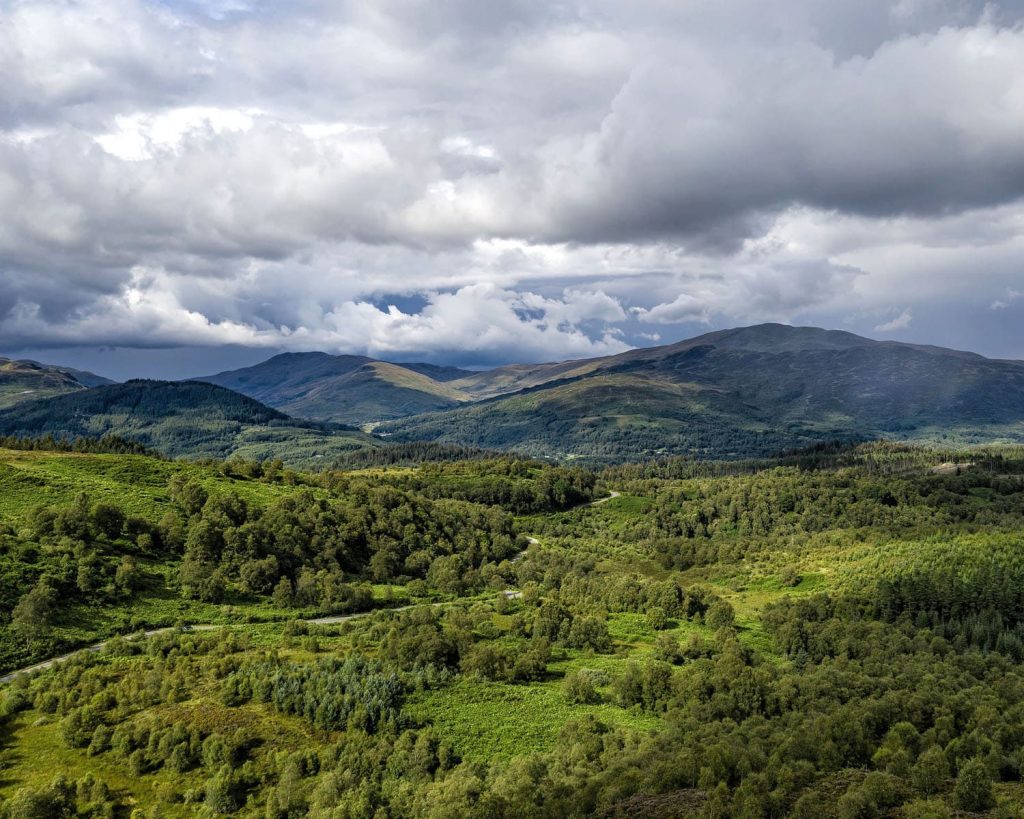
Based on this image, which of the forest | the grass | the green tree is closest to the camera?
the green tree

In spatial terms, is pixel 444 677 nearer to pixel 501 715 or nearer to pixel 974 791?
pixel 501 715

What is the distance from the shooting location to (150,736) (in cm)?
6444

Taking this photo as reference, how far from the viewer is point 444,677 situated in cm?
8312

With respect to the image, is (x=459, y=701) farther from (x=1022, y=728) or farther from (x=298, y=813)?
(x=1022, y=728)

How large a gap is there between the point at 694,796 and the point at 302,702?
43.5 m

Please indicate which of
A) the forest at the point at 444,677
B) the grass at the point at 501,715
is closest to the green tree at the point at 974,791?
the forest at the point at 444,677

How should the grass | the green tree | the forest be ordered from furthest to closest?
1. the grass
2. the forest
3. the green tree

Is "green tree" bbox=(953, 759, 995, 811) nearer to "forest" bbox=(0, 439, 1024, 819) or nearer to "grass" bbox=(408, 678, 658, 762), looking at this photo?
"forest" bbox=(0, 439, 1024, 819)

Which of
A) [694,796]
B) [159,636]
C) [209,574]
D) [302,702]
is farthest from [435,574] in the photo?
[694,796]

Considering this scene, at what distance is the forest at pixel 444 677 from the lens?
182 feet

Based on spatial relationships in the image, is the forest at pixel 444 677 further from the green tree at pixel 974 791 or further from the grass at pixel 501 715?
the grass at pixel 501 715

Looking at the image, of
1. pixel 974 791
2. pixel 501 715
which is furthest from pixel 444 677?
pixel 974 791

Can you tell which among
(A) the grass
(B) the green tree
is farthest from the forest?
(A) the grass

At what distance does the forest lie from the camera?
5534 centimetres
